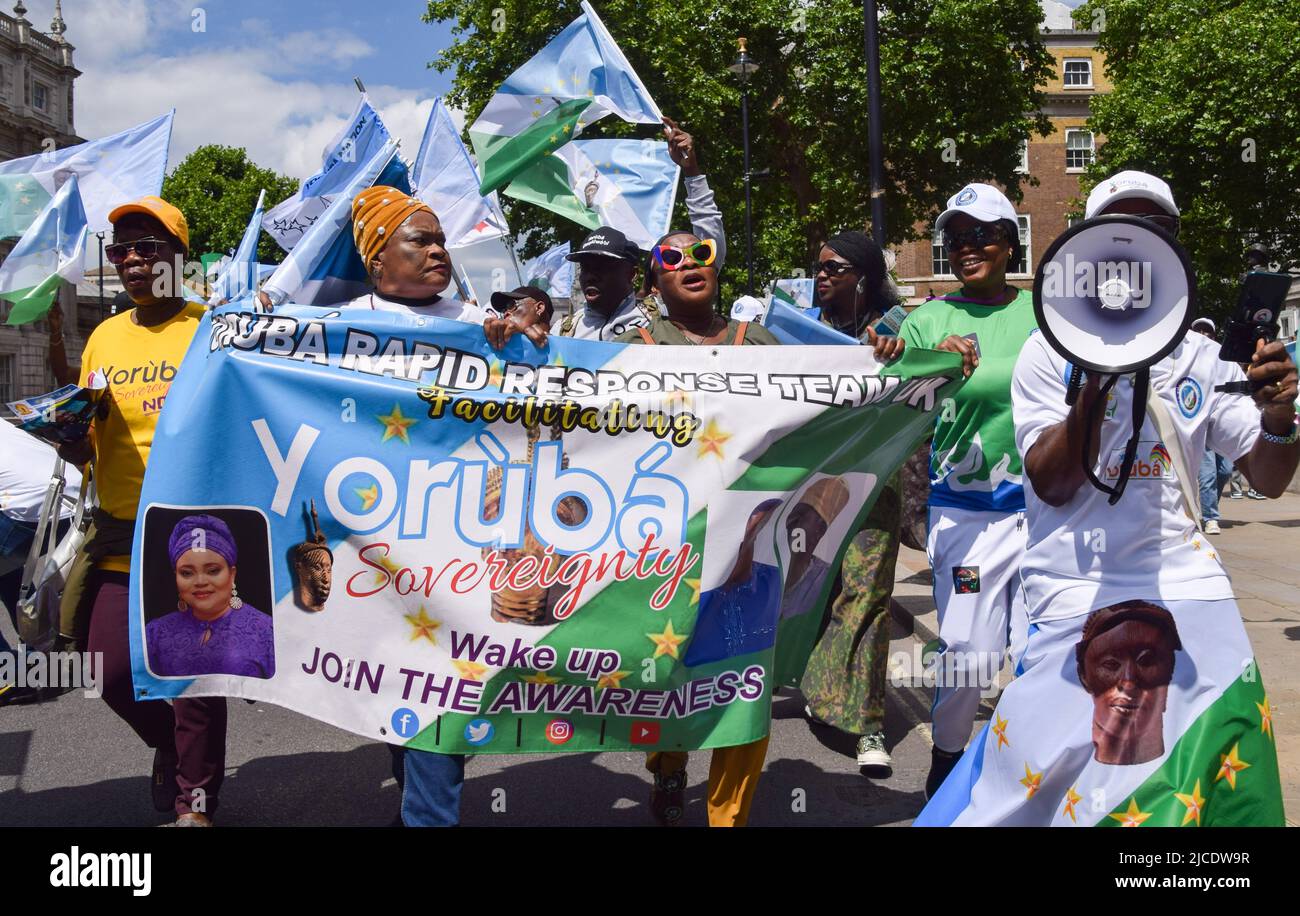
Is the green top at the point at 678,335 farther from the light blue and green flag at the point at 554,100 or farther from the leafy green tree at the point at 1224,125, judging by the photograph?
the leafy green tree at the point at 1224,125

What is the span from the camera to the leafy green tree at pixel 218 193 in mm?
64150

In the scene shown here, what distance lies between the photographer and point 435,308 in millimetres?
4031

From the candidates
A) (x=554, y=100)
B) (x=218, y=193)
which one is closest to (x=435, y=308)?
(x=554, y=100)

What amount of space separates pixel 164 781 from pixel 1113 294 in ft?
12.0

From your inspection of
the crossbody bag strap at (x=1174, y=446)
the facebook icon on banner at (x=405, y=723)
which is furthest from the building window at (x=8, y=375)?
the crossbody bag strap at (x=1174, y=446)

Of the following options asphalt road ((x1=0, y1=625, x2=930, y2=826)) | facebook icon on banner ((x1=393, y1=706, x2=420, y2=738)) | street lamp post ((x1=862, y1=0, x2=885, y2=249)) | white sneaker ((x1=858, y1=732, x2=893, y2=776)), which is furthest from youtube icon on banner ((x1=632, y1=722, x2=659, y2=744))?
street lamp post ((x1=862, y1=0, x2=885, y2=249))

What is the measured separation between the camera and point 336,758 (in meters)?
5.41

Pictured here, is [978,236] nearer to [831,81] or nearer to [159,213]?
[159,213]

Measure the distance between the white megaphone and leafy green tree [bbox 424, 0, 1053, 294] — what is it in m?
23.9

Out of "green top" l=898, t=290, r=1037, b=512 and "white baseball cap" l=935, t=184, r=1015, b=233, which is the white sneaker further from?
"white baseball cap" l=935, t=184, r=1015, b=233

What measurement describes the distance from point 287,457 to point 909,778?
2.84 m

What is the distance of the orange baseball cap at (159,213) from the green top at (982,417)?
2702mm
